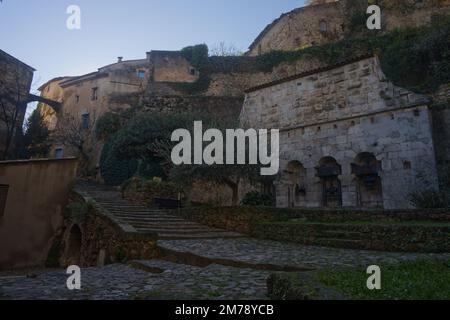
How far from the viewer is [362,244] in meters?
7.30

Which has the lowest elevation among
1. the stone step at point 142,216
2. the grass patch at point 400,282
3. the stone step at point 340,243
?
the grass patch at point 400,282

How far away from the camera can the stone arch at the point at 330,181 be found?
541 inches

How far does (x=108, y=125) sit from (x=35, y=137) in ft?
19.0

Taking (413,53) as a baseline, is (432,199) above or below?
below

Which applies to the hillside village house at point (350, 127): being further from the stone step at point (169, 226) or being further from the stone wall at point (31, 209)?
the stone wall at point (31, 209)

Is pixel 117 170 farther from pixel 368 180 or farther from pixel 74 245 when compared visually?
pixel 368 180

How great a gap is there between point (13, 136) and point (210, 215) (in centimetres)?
2245

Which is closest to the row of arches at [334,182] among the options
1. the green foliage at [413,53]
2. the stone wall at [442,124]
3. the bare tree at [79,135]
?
the stone wall at [442,124]

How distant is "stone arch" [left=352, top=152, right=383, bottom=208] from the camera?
12.7 meters

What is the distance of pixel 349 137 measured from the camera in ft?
44.9

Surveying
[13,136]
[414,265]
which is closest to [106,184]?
[13,136]

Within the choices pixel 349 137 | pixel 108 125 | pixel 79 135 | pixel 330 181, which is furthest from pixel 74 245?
pixel 79 135

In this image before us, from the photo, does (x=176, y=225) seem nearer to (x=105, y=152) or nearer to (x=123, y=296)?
(x=123, y=296)

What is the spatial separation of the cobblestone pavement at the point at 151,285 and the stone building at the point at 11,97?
2389 centimetres
